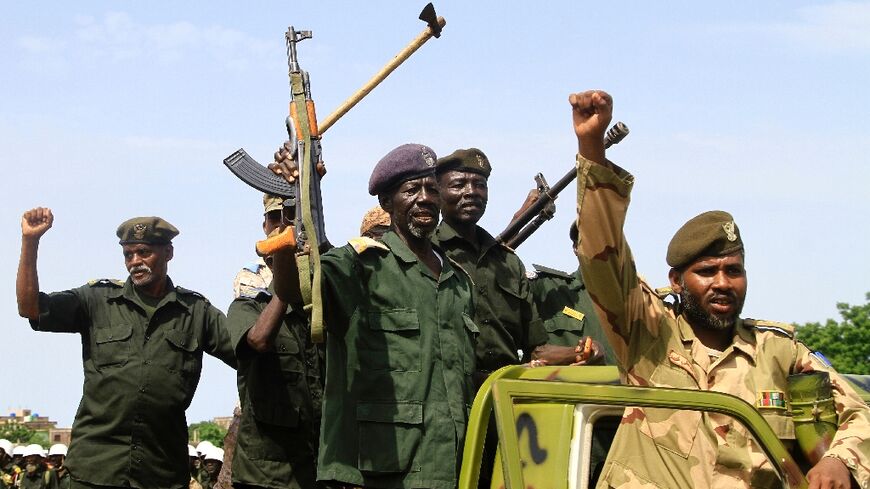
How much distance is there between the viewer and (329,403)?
17.6ft

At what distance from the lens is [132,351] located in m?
7.68

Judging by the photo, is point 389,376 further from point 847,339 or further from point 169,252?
point 847,339

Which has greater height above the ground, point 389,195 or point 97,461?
point 389,195

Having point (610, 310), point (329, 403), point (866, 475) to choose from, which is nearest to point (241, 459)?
point (329, 403)

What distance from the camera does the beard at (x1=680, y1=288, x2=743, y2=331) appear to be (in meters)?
4.96

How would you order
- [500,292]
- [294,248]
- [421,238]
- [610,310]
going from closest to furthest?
[610,310] < [294,248] < [421,238] < [500,292]

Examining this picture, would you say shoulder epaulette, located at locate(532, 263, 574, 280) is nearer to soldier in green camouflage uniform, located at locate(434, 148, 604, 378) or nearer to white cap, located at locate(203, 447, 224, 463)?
soldier in green camouflage uniform, located at locate(434, 148, 604, 378)

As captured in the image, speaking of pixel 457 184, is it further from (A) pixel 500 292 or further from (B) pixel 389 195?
(B) pixel 389 195

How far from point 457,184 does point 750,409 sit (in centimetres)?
375

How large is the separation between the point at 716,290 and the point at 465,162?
109 inches

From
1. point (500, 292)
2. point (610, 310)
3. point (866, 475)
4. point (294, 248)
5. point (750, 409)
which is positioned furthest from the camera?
point (500, 292)

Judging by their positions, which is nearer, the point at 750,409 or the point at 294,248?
the point at 750,409

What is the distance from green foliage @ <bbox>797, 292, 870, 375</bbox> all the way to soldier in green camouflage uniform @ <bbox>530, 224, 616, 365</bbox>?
3771 centimetres

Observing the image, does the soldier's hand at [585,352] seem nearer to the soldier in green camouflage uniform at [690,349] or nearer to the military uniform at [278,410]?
the soldier in green camouflage uniform at [690,349]
